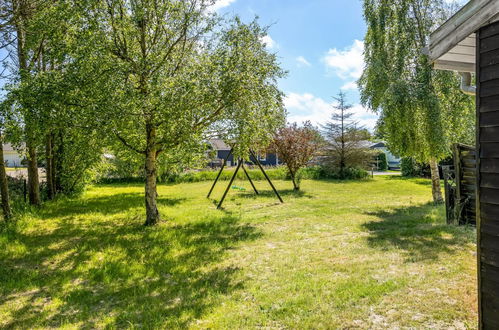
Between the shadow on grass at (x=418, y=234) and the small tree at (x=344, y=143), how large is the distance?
1734 centimetres

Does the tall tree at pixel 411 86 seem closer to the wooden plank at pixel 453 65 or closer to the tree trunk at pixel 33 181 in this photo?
the wooden plank at pixel 453 65

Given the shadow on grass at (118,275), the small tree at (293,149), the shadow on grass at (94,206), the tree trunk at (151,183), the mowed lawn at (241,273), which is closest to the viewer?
the mowed lawn at (241,273)

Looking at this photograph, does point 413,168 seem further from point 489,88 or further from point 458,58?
point 489,88

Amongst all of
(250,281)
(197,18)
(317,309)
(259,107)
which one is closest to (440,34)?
(317,309)

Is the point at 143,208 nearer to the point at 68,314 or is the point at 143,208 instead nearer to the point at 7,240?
the point at 7,240

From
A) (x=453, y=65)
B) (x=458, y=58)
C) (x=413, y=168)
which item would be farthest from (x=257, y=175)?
(x=458, y=58)

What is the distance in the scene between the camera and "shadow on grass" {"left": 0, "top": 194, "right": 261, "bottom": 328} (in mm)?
4195

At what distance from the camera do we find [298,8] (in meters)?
9.99

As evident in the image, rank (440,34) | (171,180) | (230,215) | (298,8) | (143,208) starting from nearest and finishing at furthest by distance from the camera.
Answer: (440,34), (298,8), (230,215), (143,208), (171,180)

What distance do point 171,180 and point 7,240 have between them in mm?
18509

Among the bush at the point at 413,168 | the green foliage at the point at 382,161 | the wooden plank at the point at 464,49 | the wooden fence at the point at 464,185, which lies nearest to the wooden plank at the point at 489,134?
the wooden plank at the point at 464,49

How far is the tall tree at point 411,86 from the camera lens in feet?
37.8

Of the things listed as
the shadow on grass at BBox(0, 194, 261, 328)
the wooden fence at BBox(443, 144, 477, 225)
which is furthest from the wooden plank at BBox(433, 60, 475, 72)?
the shadow on grass at BBox(0, 194, 261, 328)

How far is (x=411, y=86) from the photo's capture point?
1174cm
